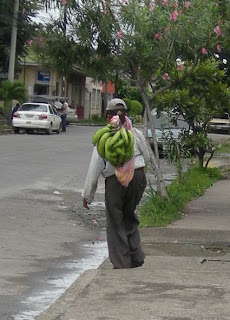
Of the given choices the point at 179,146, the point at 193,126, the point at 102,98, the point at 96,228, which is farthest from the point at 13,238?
the point at 102,98

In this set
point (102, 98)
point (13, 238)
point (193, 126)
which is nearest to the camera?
point (13, 238)

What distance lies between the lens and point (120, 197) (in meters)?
8.31

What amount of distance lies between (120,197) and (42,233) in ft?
12.2

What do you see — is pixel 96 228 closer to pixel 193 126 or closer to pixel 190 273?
pixel 190 273

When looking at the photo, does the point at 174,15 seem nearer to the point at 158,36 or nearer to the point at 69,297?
the point at 158,36

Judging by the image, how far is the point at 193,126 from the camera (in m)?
19.0

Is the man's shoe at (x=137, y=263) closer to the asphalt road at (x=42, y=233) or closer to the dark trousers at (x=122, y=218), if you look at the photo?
the dark trousers at (x=122, y=218)

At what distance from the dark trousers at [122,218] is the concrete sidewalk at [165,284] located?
0.82ft

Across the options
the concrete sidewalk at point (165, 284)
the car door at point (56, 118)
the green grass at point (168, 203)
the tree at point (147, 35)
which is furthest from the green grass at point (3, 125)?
the concrete sidewalk at point (165, 284)

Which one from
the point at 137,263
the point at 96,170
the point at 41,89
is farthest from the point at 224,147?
the point at 41,89

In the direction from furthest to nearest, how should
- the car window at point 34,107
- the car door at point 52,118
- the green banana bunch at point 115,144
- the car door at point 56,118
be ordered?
the car door at point 56,118 < the car door at point 52,118 < the car window at point 34,107 < the green banana bunch at point 115,144

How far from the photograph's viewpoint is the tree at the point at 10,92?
4316cm

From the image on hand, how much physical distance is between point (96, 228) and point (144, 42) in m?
2.90

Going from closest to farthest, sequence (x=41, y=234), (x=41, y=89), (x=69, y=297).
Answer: (x=69, y=297), (x=41, y=234), (x=41, y=89)
